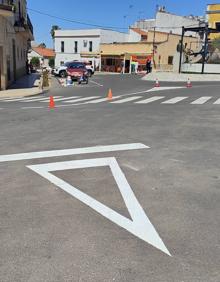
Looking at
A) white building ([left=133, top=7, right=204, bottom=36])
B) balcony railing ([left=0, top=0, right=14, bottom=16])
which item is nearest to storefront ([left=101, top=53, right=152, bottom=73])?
white building ([left=133, top=7, right=204, bottom=36])

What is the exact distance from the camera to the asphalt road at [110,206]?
10.9ft

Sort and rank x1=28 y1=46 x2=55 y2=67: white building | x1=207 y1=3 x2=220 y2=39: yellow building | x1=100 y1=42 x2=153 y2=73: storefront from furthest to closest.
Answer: x1=28 y1=46 x2=55 y2=67: white building < x1=100 y1=42 x2=153 y2=73: storefront < x1=207 y1=3 x2=220 y2=39: yellow building

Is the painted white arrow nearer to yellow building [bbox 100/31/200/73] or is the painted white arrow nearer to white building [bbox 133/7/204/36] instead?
yellow building [bbox 100/31/200/73]

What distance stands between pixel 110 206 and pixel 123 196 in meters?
0.39

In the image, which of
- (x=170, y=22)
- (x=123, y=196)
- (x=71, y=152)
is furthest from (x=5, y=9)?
(x=170, y=22)

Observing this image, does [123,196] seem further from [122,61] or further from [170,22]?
[170,22]

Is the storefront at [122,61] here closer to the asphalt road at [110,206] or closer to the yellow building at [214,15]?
the yellow building at [214,15]

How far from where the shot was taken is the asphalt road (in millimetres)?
3311

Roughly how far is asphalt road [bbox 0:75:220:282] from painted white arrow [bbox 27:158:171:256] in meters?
0.01

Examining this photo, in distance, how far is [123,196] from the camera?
497 cm

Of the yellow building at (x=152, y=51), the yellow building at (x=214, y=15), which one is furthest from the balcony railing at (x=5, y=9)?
the yellow building at (x=214, y=15)

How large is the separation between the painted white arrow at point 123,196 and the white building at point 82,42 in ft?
203

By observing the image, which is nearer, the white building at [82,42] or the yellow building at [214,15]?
the yellow building at [214,15]

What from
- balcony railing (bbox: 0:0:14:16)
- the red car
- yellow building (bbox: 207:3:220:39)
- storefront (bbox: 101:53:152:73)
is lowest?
the red car
